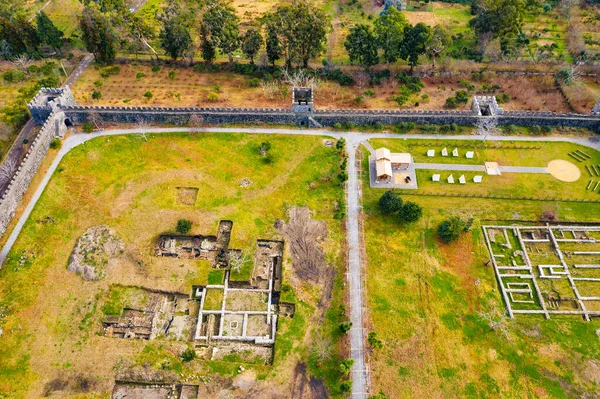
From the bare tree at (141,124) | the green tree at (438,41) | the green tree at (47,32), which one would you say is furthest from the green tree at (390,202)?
the green tree at (47,32)

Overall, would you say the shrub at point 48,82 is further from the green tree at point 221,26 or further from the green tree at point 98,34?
the green tree at point 221,26

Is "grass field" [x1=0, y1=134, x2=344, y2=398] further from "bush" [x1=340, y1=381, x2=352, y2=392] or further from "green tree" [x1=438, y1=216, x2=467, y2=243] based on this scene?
"green tree" [x1=438, y1=216, x2=467, y2=243]

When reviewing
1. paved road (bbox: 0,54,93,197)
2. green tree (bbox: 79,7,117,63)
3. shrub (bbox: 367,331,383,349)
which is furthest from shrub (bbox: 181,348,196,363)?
green tree (bbox: 79,7,117,63)

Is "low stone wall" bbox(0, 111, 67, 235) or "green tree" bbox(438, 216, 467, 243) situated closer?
"green tree" bbox(438, 216, 467, 243)

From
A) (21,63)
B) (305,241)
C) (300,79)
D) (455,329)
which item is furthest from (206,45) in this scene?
(455,329)

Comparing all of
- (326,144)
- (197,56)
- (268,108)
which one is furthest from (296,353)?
(197,56)

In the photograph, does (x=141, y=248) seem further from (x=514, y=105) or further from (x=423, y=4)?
(x=423, y=4)
